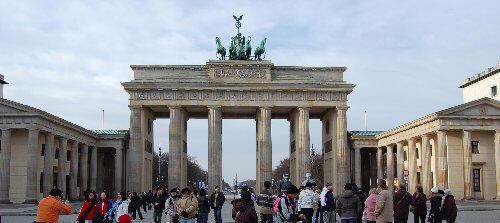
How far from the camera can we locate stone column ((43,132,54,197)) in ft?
196

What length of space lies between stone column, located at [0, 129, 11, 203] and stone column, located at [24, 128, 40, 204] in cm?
160

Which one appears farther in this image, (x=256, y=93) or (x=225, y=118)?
(x=225, y=118)

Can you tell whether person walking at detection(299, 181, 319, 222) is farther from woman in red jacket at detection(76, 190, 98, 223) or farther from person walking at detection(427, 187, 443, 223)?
woman in red jacket at detection(76, 190, 98, 223)

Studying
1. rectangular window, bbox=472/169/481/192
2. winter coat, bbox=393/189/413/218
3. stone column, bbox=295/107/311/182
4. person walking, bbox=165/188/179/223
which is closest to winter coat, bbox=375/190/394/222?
winter coat, bbox=393/189/413/218

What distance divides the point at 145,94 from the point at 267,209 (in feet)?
179

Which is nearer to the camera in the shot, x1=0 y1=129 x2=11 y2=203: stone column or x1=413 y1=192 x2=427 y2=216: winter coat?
x1=413 y1=192 x2=427 y2=216: winter coat

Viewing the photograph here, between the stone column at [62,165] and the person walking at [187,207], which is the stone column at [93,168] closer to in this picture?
the stone column at [62,165]

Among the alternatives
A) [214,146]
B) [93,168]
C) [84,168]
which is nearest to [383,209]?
[214,146]

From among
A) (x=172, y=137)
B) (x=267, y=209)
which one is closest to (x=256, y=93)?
(x=172, y=137)

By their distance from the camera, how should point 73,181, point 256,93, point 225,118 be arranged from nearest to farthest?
point 73,181
point 256,93
point 225,118

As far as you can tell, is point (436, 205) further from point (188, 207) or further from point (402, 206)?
point (188, 207)

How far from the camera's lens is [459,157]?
200 ft

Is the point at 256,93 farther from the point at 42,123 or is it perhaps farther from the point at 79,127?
the point at 42,123

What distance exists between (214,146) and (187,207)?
53.4 meters
